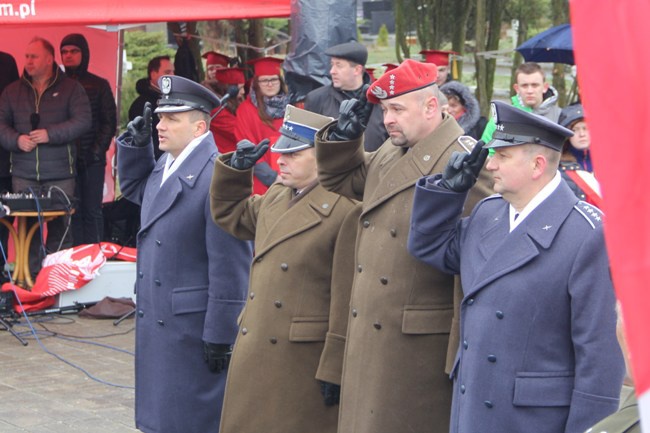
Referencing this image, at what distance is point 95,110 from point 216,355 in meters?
6.15

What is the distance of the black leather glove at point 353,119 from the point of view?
431 centimetres

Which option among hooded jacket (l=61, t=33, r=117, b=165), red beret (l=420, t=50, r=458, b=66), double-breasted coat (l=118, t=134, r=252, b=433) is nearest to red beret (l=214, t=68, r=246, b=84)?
hooded jacket (l=61, t=33, r=117, b=165)

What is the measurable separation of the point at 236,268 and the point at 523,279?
6.25 ft

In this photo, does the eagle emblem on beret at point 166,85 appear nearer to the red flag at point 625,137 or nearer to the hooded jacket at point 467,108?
the hooded jacket at point 467,108

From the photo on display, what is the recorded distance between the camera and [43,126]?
977 cm

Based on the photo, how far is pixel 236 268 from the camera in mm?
4980

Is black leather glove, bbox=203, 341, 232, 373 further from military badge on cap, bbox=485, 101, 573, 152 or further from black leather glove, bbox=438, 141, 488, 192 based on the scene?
military badge on cap, bbox=485, 101, 573, 152

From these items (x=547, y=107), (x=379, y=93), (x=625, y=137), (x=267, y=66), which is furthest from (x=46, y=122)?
(x=625, y=137)

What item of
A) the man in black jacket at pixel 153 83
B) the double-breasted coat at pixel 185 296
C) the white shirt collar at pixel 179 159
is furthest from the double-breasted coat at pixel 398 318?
the man in black jacket at pixel 153 83

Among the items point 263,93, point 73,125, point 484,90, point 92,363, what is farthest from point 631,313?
point 484,90

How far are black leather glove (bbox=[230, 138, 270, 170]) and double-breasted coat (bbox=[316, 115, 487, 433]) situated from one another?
732 mm

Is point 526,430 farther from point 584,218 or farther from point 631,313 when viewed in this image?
point 631,313

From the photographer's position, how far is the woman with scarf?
918cm

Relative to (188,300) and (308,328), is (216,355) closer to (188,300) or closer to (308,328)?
(188,300)
